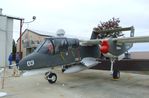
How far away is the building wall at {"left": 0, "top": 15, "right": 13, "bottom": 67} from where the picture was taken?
22.5 metres

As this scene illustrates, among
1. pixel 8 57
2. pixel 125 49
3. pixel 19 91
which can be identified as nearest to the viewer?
pixel 19 91

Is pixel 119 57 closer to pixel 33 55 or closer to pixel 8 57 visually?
pixel 33 55

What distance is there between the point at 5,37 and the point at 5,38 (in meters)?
0.09

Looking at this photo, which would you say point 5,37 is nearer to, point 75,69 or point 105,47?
point 75,69

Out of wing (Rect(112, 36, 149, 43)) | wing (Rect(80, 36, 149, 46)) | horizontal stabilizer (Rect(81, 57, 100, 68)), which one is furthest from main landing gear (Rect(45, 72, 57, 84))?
wing (Rect(112, 36, 149, 43))

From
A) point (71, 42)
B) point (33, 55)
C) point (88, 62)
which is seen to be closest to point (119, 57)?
point (88, 62)

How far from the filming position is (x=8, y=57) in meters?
23.0

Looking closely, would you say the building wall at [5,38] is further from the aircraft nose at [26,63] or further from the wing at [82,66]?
the aircraft nose at [26,63]

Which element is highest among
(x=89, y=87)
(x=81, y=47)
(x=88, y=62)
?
(x=81, y=47)

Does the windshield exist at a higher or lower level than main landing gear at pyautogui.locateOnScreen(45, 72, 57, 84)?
higher

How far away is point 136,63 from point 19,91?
772 centimetres

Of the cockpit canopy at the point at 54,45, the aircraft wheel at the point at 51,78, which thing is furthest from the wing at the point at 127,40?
the aircraft wheel at the point at 51,78

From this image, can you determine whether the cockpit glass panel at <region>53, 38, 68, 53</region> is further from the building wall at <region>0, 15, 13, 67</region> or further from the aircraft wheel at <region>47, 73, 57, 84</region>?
the building wall at <region>0, 15, 13, 67</region>

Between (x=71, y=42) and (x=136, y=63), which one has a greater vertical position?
(x=71, y=42)
